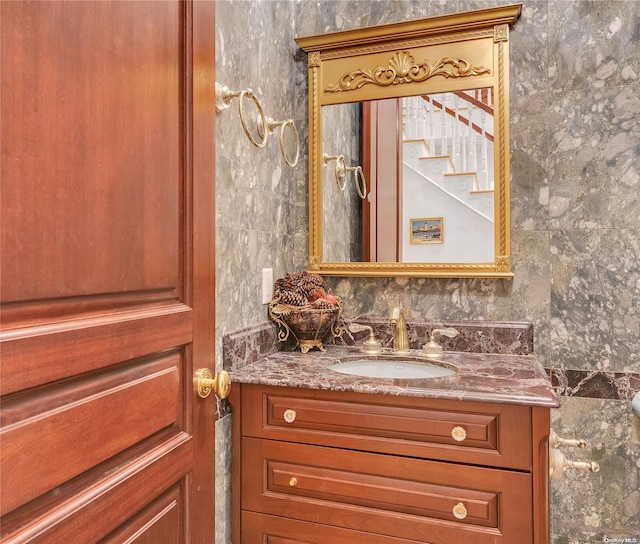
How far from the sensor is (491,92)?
1637 mm

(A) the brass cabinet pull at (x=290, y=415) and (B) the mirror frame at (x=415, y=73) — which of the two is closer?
(A) the brass cabinet pull at (x=290, y=415)

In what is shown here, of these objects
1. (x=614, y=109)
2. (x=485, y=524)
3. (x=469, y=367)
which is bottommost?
(x=485, y=524)

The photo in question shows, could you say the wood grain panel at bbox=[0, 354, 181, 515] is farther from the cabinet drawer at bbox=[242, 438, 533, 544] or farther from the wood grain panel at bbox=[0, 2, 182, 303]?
the cabinet drawer at bbox=[242, 438, 533, 544]

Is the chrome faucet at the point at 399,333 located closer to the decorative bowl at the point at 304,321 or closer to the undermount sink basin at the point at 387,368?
the undermount sink basin at the point at 387,368

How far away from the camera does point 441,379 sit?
4.15 ft

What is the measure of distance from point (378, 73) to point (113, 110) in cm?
136

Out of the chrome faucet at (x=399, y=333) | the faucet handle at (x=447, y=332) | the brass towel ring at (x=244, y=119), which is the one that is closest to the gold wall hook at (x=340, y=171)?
the brass towel ring at (x=244, y=119)

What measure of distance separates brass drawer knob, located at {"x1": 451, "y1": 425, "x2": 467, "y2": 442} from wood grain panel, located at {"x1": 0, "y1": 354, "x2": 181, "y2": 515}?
2.35 feet

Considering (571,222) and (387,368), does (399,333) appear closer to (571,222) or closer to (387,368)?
(387,368)

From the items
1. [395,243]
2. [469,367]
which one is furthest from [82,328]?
[395,243]

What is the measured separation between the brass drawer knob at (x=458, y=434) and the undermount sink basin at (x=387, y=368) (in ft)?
1.23

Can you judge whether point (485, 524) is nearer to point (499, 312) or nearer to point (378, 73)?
point (499, 312)

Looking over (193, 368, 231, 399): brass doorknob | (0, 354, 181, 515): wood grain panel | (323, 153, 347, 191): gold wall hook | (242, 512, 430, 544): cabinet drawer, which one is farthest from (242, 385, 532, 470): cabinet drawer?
(323, 153, 347, 191): gold wall hook

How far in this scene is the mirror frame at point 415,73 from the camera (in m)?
1.62
